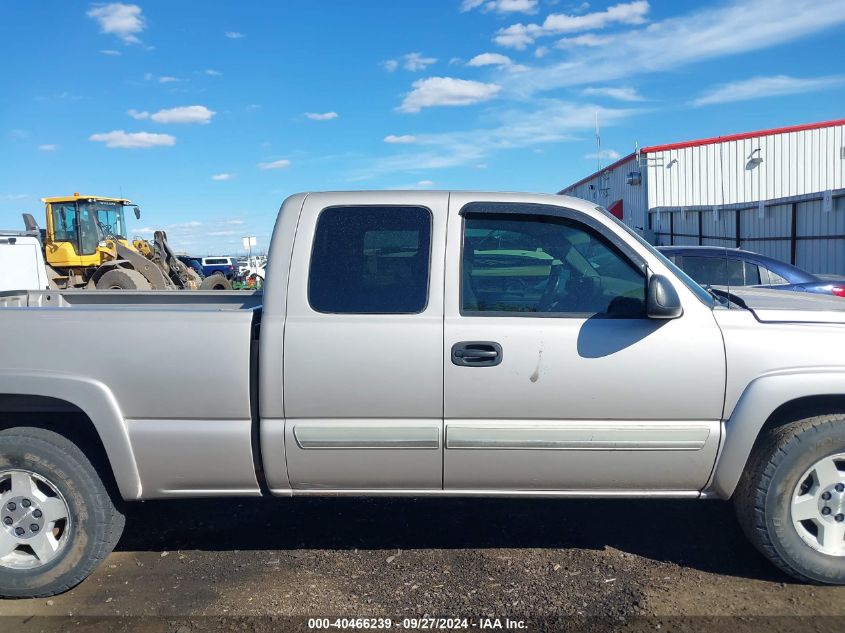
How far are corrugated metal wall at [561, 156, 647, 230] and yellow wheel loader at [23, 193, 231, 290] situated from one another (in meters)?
13.6

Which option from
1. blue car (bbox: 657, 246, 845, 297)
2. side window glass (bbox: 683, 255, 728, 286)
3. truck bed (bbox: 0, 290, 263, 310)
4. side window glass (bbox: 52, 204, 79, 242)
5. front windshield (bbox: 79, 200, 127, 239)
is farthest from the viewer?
front windshield (bbox: 79, 200, 127, 239)

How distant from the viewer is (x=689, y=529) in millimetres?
4363

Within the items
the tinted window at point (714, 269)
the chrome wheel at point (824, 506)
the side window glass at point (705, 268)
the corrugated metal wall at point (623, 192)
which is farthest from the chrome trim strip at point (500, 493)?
the corrugated metal wall at point (623, 192)

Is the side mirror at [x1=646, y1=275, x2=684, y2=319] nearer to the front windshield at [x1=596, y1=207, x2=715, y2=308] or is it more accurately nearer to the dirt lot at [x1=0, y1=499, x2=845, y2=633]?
the front windshield at [x1=596, y1=207, x2=715, y2=308]

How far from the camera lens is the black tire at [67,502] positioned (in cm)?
357

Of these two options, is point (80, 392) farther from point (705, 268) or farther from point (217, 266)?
point (217, 266)

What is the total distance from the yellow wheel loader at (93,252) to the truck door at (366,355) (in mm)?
14525

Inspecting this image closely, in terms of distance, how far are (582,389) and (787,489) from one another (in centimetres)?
112

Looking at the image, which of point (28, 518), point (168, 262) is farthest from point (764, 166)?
point (28, 518)

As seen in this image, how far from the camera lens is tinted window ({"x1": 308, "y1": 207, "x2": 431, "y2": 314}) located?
11.8 feet

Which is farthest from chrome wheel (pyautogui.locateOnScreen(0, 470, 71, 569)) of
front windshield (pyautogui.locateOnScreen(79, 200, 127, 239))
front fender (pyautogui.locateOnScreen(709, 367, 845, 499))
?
front windshield (pyautogui.locateOnScreen(79, 200, 127, 239))

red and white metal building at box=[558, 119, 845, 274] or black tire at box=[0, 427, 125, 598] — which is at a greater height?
red and white metal building at box=[558, 119, 845, 274]

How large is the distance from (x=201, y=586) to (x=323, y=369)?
1376 mm

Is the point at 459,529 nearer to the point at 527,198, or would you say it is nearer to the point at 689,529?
the point at 689,529
